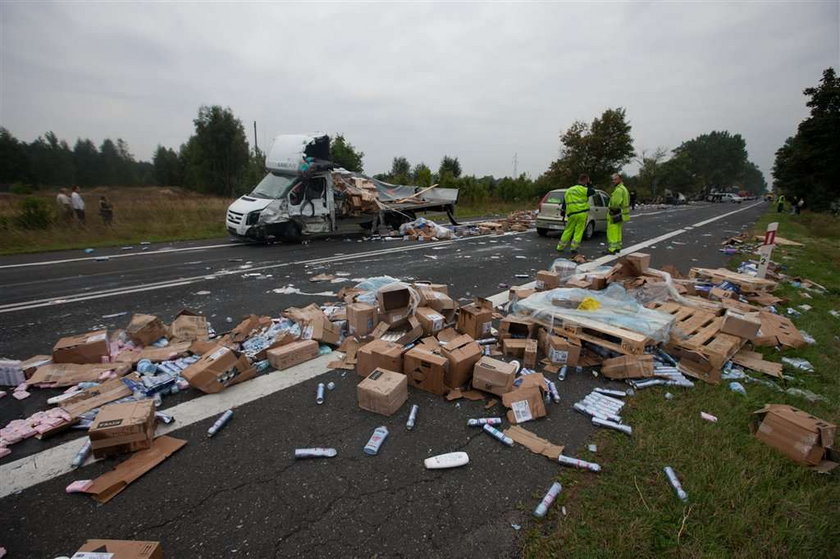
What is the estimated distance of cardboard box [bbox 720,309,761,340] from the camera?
3.53 m

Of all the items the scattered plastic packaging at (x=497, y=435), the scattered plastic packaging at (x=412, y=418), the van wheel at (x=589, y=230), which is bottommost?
the scattered plastic packaging at (x=497, y=435)

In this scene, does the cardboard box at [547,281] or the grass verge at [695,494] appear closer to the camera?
the grass verge at [695,494]

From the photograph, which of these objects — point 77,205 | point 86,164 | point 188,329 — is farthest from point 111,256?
point 86,164

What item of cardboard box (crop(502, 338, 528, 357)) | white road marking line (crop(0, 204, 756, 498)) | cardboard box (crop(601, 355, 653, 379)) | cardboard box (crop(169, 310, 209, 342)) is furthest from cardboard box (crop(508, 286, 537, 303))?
cardboard box (crop(169, 310, 209, 342))

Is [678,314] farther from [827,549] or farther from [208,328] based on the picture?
[208,328]

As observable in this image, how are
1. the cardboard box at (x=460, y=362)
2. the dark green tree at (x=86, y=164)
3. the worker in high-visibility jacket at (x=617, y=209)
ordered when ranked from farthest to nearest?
the dark green tree at (x=86, y=164) < the worker in high-visibility jacket at (x=617, y=209) < the cardboard box at (x=460, y=362)

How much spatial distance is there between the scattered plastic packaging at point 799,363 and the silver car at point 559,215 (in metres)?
8.55

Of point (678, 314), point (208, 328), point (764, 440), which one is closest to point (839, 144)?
point (678, 314)

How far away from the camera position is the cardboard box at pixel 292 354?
3.30 m

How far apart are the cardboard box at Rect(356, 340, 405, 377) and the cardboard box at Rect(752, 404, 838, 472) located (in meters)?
2.60

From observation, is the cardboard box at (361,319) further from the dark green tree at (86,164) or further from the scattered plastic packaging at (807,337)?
the dark green tree at (86,164)

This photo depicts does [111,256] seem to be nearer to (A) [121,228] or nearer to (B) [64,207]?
(A) [121,228]

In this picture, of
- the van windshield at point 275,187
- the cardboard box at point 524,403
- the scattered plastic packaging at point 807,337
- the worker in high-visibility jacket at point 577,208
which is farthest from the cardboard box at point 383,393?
the van windshield at point 275,187

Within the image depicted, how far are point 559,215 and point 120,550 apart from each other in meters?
12.3
